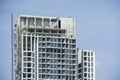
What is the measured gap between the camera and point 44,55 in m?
67.8

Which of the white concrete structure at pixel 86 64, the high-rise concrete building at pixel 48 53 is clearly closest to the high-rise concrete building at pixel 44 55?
the high-rise concrete building at pixel 48 53

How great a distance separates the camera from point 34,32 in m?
70.0

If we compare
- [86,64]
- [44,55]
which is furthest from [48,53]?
[86,64]

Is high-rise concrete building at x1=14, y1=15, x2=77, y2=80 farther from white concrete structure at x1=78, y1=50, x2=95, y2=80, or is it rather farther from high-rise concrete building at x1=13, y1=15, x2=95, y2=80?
white concrete structure at x1=78, y1=50, x2=95, y2=80

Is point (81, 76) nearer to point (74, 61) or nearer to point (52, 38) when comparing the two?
point (74, 61)

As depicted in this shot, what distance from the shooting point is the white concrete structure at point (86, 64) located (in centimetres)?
7006

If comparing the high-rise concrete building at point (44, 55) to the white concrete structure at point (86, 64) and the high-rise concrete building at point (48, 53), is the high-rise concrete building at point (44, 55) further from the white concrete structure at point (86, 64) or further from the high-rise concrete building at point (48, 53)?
the white concrete structure at point (86, 64)

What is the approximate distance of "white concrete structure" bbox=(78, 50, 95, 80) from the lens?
70062 millimetres

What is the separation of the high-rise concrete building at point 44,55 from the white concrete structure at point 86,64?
64.9 inches

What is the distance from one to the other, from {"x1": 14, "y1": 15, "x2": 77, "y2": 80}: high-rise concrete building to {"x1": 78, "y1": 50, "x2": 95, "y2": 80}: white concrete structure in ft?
5.41

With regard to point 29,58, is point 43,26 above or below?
above

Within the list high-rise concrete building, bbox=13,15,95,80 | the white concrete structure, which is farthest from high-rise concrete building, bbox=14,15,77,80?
the white concrete structure

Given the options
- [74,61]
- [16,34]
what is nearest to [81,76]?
[74,61]

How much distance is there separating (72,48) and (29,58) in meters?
7.38
